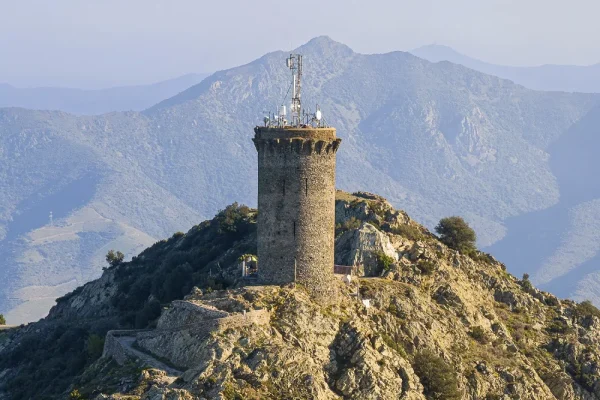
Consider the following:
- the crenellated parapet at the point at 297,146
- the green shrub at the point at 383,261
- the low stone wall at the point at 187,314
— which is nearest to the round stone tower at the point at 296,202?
the crenellated parapet at the point at 297,146

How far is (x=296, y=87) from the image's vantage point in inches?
2670

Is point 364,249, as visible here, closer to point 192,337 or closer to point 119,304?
point 192,337

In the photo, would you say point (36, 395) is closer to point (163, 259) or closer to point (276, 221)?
point (276, 221)

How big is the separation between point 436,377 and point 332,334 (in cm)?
621

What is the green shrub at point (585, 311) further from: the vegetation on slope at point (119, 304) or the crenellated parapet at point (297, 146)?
the crenellated parapet at point (297, 146)

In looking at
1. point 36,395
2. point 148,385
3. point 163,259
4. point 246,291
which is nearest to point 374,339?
point 246,291

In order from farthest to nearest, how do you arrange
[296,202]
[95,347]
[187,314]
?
[95,347], [296,202], [187,314]

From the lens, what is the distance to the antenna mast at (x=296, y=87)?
6650cm

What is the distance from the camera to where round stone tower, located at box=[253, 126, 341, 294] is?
211 feet

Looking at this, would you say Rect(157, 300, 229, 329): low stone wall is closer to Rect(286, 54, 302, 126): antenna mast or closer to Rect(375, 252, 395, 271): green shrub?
Rect(286, 54, 302, 126): antenna mast

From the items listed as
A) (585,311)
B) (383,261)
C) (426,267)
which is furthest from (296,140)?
(585,311)

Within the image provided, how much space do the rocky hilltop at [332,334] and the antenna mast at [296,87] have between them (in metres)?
9.27

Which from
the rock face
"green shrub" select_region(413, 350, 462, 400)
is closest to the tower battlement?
"green shrub" select_region(413, 350, 462, 400)

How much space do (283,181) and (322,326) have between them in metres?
7.74
